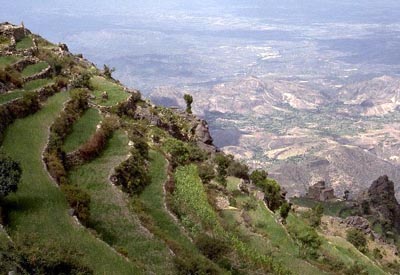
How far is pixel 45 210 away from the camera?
19234 millimetres

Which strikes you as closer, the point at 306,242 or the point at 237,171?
the point at 306,242

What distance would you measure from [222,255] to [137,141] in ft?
34.5

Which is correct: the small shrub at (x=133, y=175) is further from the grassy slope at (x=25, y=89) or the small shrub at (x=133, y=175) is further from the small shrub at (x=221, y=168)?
the small shrub at (x=221, y=168)

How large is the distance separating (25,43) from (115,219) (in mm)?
27446

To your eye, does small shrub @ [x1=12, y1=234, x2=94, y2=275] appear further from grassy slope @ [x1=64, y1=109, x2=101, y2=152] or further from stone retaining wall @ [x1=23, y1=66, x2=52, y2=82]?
stone retaining wall @ [x1=23, y1=66, x2=52, y2=82]

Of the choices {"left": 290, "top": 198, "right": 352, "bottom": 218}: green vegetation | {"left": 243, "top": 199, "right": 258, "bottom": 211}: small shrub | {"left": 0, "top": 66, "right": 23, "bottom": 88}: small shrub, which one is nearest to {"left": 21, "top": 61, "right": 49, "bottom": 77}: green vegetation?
{"left": 0, "top": 66, "right": 23, "bottom": 88}: small shrub

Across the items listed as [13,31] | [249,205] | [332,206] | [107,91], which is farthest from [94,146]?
[332,206]

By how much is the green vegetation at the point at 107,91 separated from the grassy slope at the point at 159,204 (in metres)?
8.45

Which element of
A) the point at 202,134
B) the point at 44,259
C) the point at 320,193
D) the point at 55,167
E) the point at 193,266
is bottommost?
the point at 320,193

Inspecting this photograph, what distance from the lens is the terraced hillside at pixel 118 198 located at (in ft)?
58.2

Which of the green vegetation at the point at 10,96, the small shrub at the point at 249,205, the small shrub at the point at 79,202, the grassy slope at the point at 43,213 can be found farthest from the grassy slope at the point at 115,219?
the small shrub at the point at 249,205

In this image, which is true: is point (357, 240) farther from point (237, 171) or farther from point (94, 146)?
point (94, 146)

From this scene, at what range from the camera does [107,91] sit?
40875mm

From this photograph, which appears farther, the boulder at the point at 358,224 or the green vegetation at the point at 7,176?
Result: the boulder at the point at 358,224
